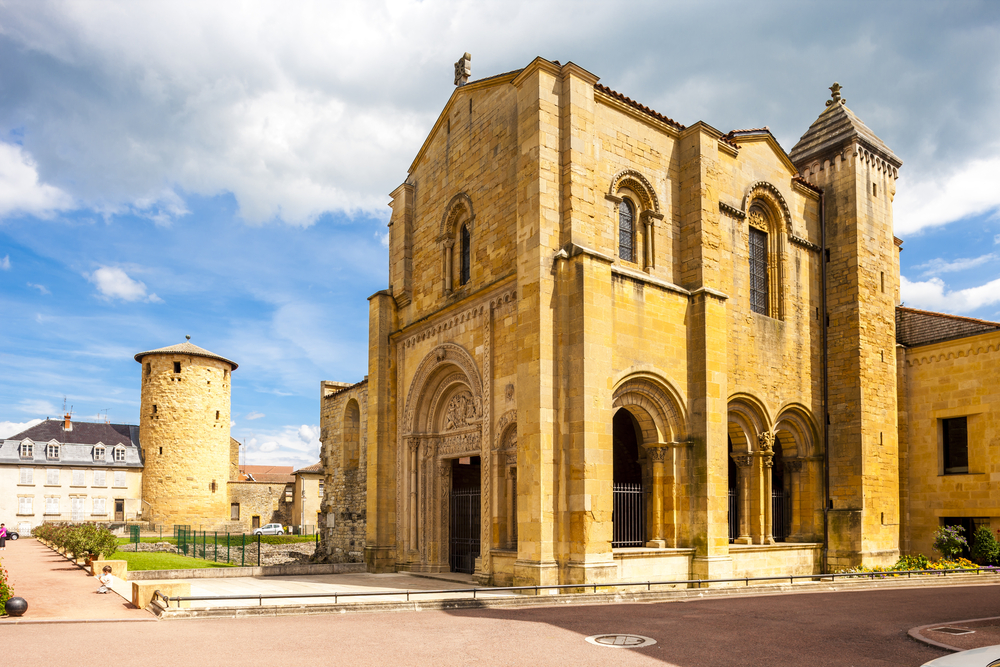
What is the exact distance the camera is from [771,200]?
22562 mm

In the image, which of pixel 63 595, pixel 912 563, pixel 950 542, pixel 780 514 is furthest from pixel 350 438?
pixel 950 542

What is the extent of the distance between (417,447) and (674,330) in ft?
27.2

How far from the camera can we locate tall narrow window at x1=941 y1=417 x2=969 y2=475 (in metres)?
23.5

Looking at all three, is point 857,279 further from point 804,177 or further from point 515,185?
point 515,185

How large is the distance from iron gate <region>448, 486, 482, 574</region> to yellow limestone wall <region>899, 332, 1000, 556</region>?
1414cm

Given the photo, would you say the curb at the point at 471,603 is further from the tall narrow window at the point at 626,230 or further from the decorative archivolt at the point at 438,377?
the tall narrow window at the point at 626,230

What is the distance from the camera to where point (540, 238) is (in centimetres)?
1659

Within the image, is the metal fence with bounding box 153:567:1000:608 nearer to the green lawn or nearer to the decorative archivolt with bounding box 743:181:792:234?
the decorative archivolt with bounding box 743:181:792:234

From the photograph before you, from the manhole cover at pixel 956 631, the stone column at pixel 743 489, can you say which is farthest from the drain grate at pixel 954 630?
the stone column at pixel 743 489

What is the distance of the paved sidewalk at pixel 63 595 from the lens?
13086mm

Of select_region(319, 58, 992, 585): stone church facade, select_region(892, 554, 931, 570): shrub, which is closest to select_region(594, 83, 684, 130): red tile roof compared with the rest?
select_region(319, 58, 992, 585): stone church facade

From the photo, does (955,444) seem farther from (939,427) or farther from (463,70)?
(463,70)

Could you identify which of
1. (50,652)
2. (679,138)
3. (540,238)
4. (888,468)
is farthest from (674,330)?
(50,652)

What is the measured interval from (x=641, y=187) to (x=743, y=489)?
8.85 meters
